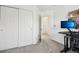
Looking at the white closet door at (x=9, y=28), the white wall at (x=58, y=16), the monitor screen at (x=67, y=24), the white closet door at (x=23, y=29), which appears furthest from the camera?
the white closet door at (x=23, y=29)

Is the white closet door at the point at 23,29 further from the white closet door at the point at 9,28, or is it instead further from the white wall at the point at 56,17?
the white wall at the point at 56,17

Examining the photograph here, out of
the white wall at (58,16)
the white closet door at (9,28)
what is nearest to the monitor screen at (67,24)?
the white wall at (58,16)

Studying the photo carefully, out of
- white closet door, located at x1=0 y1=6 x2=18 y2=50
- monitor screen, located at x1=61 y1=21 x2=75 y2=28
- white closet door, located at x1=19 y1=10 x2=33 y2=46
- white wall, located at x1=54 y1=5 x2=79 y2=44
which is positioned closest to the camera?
monitor screen, located at x1=61 y1=21 x2=75 y2=28

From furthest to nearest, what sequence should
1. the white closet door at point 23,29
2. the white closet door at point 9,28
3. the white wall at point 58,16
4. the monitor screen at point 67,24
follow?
the white closet door at point 23,29 < the white closet door at point 9,28 < the white wall at point 58,16 < the monitor screen at point 67,24

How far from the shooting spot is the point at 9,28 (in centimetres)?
275

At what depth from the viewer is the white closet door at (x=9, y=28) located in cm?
257

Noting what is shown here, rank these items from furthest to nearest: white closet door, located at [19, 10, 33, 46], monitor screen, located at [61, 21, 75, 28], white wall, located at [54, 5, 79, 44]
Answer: white closet door, located at [19, 10, 33, 46] → white wall, located at [54, 5, 79, 44] → monitor screen, located at [61, 21, 75, 28]

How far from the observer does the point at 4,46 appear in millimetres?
Answer: 2531

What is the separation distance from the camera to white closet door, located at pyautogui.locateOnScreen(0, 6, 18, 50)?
8.44ft

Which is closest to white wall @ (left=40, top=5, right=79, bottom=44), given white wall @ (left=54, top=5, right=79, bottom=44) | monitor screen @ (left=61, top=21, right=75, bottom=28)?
white wall @ (left=54, top=5, right=79, bottom=44)

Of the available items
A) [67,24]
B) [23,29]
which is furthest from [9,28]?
[67,24]

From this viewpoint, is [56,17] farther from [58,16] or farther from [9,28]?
[9,28]

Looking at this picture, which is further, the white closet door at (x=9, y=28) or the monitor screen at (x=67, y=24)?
the white closet door at (x=9, y=28)

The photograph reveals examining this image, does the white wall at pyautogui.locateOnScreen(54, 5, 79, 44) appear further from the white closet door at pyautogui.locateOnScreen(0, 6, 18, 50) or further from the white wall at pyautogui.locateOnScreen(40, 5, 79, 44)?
the white closet door at pyautogui.locateOnScreen(0, 6, 18, 50)
